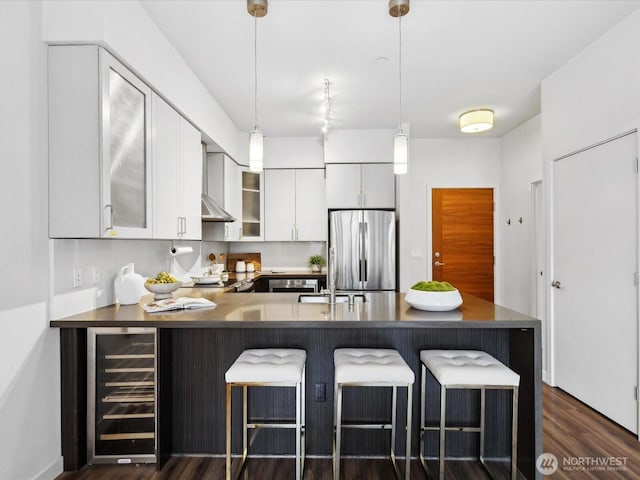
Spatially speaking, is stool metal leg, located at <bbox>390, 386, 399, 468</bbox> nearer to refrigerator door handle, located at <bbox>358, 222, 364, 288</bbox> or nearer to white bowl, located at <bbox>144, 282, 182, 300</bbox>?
white bowl, located at <bbox>144, 282, 182, 300</bbox>

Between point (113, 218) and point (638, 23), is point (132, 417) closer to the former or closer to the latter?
point (113, 218)

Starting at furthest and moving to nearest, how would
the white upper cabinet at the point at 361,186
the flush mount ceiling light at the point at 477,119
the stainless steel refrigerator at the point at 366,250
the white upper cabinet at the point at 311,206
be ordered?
the white upper cabinet at the point at 311,206 → the white upper cabinet at the point at 361,186 → the stainless steel refrigerator at the point at 366,250 → the flush mount ceiling light at the point at 477,119

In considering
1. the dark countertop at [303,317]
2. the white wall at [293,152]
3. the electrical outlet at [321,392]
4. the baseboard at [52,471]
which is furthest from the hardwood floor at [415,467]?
the white wall at [293,152]

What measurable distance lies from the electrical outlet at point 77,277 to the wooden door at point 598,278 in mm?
3488

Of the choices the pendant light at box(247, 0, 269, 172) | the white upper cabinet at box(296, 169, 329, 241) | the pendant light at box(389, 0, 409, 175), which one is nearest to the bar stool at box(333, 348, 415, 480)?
the pendant light at box(389, 0, 409, 175)

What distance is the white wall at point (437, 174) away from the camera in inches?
201

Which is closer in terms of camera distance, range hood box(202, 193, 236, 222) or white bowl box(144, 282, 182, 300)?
white bowl box(144, 282, 182, 300)

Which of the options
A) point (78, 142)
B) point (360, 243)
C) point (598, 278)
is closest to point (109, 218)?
point (78, 142)

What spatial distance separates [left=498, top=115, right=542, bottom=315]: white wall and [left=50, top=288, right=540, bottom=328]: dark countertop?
2623mm

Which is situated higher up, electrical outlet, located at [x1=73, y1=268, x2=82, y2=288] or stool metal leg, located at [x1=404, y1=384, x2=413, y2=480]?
electrical outlet, located at [x1=73, y1=268, x2=82, y2=288]

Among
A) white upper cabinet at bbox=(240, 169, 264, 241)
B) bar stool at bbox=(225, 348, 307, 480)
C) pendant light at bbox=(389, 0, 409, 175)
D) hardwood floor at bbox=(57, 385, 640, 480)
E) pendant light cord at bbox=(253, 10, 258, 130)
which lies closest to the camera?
bar stool at bbox=(225, 348, 307, 480)

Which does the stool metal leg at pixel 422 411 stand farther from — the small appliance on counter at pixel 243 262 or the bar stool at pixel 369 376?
the small appliance on counter at pixel 243 262

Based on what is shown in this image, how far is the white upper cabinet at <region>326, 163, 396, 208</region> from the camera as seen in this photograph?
4668 millimetres

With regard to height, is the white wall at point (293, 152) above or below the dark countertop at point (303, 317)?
above
